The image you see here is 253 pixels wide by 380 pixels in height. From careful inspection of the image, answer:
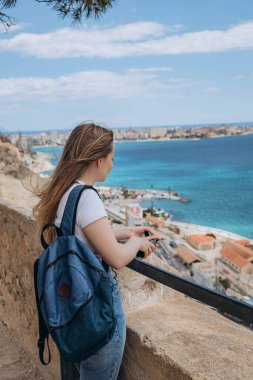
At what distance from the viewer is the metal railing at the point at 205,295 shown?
44.1 inches

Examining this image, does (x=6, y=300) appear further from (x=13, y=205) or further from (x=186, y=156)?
(x=186, y=156)

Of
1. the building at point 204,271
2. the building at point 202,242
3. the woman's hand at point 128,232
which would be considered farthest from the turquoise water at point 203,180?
the woman's hand at point 128,232

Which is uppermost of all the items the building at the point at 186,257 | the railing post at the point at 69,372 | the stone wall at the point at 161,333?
the stone wall at the point at 161,333

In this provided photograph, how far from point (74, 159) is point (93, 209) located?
8.1 inches

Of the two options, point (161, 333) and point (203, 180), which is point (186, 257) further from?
point (203, 180)

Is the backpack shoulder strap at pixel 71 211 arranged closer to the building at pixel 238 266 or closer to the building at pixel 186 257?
the building at pixel 186 257

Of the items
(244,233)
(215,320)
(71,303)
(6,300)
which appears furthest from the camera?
(244,233)

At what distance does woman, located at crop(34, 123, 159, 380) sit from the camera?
128 cm

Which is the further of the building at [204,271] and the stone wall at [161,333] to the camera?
the building at [204,271]

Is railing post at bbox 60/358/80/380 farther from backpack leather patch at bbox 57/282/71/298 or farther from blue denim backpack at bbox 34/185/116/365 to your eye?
backpack leather patch at bbox 57/282/71/298

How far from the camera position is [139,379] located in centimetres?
155

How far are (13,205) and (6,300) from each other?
0.69 meters

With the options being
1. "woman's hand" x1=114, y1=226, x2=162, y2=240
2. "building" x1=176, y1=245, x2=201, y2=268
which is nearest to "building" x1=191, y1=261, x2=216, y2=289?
"building" x1=176, y1=245, x2=201, y2=268

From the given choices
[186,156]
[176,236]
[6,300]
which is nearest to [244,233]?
[176,236]
